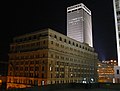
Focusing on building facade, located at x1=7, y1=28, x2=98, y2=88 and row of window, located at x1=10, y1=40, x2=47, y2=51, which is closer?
building facade, located at x1=7, y1=28, x2=98, y2=88

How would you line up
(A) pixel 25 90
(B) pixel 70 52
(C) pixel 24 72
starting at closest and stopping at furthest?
(A) pixel 25 90 → (C) pixel 24 72 → (B) pixel 70 52

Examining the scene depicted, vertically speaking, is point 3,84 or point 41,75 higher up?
point 41,75

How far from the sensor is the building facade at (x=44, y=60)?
82.1 meters

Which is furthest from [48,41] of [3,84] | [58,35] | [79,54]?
[3,84]

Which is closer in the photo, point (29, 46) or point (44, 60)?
point (44, 60)

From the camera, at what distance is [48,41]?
83.4 m

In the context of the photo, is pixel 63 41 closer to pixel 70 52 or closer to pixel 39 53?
pixel 70 52

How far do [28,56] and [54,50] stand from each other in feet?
51.7

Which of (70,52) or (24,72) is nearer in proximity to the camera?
(24,72)

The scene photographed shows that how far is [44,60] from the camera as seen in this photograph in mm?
81688

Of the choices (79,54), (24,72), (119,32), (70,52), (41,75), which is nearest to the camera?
(119,32)

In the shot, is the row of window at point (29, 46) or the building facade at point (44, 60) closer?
the building facade at point (44, 60)

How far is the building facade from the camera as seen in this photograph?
82.1 meters

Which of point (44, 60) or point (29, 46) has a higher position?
point (29, 46)
